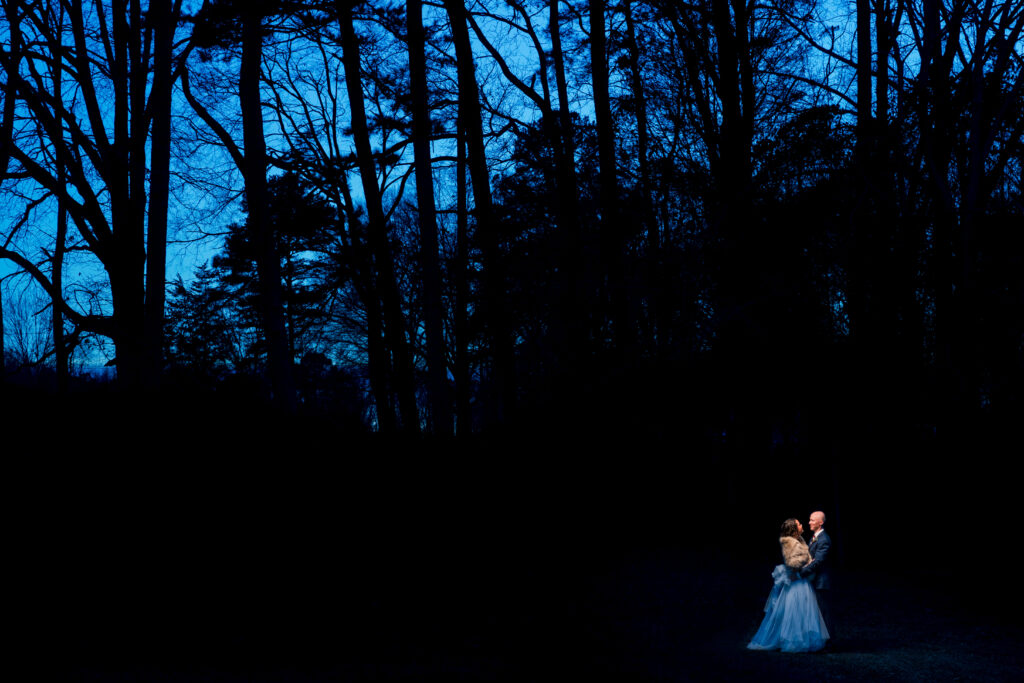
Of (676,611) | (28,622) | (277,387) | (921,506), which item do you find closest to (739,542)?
(921,506)

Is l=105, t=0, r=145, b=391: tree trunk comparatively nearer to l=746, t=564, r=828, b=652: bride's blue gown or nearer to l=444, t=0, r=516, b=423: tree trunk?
l=444, t=0, r=516, b=423: tree trunk

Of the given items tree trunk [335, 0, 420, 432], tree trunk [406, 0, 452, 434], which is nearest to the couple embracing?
tree trunk [406, 0, 452, 434]

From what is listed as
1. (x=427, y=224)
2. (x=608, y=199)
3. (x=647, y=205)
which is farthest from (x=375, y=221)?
(x=647, y=205)

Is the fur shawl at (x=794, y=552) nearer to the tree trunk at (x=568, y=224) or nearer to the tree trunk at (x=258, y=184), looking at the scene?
the tree trunk at (x=568, y=224)

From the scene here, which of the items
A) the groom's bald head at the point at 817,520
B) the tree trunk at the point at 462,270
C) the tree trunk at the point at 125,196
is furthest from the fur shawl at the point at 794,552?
the tree trunk at the point at 462,270

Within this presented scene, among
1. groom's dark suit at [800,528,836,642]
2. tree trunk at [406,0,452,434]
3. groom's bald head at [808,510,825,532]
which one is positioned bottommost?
groom's dark suit at [800,528,836,642]

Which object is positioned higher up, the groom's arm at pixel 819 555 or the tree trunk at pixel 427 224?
the tree trunk at pixel 427 224

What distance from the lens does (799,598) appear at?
1237 cm

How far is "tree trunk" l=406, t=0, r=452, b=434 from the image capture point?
2072 cm

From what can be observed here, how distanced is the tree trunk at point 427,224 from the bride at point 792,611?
887 centimetres

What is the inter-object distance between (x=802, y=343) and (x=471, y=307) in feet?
44.4

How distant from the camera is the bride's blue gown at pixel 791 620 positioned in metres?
12.2

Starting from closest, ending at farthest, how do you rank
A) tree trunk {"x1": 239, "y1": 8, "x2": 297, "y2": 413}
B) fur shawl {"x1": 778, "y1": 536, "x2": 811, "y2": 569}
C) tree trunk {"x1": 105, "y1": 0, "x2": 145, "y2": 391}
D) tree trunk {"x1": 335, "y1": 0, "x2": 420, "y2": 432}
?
fur shawl {"x1": 778, "y1": 536, "x2": 811, "y2": 569} → tree trunk {"x1": 239, "y1": 8, "x2": 297, "y2": 413} → tree trunk {"x1": 105, "y1": 0, "x2": 145, "y2": 391} → tree trunk {"x1": 335, "y1": 0, "x2": 420, "y2": 432}

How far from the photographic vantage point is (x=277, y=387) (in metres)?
17.4
